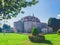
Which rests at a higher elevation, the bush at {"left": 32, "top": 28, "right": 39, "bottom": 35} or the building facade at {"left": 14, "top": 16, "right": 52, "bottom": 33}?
the building facade at {"left": 14, "top": 16, "right": 52, "bottom": 33}

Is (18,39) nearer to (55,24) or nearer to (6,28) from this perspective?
(6,28)

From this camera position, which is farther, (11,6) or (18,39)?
(18,39)

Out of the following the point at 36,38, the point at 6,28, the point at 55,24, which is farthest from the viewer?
the point at 36,38

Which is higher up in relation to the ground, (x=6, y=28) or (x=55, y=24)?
(x=55, y=24)

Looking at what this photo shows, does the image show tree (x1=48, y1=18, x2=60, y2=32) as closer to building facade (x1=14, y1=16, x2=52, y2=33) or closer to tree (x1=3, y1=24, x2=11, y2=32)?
building facade (x1=14, y1=16, x2=52, y2=33)

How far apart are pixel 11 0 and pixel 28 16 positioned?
4.54 metres

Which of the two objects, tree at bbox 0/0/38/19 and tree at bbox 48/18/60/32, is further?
tree at bbox 48/18/60/32

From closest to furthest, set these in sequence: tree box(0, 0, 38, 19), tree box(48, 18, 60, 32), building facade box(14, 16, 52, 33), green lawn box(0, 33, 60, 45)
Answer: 1. tree box(0, 0, 38, 19)
2. building facade box(14, 16, 52, 33)
3. tree box(48, 18, 60, 32)
4. green lawn box(0, 33, 60, 45)

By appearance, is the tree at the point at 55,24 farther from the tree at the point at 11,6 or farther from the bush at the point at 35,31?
the tree at the point at 11,6

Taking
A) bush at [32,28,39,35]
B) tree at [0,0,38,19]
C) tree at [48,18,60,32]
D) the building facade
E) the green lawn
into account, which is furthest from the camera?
bush at [32,28,39,35]

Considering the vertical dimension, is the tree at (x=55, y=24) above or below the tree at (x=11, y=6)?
below

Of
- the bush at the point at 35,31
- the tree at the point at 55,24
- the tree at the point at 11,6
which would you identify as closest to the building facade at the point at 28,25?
the bush at the point at 35,31

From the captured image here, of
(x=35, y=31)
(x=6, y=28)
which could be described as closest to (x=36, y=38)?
(x=35, y=31)

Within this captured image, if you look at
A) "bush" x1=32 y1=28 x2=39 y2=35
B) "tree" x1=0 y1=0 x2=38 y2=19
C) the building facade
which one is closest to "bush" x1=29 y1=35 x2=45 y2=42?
"bush" x1=32 y1=28 x2=39 y2=35
